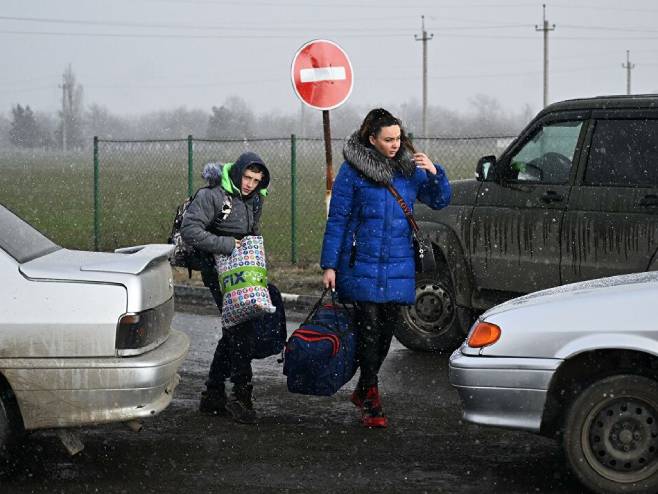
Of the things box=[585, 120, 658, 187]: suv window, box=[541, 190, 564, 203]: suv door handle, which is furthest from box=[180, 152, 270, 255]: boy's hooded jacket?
box=[585, 120, 658, 187]: suv window

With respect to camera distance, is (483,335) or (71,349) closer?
(71,349)

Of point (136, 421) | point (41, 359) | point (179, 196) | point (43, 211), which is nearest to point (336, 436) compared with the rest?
point (136, 421)

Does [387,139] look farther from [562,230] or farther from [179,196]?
[179,196]

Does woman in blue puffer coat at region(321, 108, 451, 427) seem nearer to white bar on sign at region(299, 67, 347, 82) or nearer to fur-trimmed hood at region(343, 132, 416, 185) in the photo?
fur-trimmed hood at region(343, 132, 416, 185)

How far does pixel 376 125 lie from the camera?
22.2ft

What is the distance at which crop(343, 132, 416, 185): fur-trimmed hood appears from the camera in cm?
666

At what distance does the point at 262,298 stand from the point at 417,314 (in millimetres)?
2629

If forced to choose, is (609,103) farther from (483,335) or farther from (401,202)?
(483,335)

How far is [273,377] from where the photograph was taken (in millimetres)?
8219

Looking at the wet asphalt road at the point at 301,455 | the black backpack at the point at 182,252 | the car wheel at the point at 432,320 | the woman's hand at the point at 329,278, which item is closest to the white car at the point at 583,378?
the wet asphalt road at the point at 301,455

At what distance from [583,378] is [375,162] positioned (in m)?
1.95

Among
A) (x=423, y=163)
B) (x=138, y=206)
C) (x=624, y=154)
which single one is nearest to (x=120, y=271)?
(x=423, y=163)

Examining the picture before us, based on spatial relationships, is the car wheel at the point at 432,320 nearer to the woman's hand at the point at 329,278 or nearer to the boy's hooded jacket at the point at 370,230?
the boy's hooded jacket at the point at 370,230

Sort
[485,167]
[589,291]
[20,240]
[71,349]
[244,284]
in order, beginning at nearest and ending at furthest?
1. [71,349]
2. [589,291]
3. [20,240]
4. [244,284]
5. [485,167]
